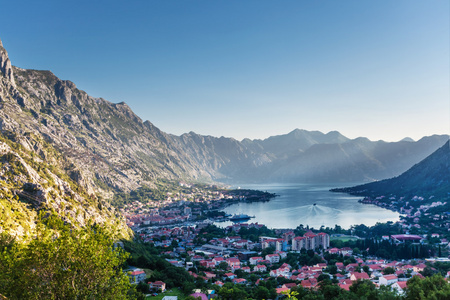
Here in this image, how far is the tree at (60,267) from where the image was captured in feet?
28.6

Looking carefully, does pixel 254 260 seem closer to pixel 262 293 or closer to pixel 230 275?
pixel 230 275

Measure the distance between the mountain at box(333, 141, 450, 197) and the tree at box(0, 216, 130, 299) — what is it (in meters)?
131

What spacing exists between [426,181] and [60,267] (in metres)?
157

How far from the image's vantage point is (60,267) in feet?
30.2

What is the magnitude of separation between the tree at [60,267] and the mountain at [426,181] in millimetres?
130722

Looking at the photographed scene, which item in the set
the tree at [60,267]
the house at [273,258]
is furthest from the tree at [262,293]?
the tree at [60,267]

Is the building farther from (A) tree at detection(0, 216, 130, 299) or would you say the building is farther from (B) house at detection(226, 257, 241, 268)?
(A) tree at detection(0, 216, 130, 299)

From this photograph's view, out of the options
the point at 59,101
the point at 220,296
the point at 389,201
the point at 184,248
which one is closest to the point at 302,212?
the point at 389,201

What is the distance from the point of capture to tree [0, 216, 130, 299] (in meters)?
8.71

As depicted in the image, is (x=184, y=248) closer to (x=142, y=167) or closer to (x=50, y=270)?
(x=50, y=270)

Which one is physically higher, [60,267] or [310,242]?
[60,267]

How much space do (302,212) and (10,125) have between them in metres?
99.7

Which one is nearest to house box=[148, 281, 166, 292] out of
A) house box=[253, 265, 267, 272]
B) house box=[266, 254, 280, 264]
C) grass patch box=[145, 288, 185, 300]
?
grass patch box=[145, 288, 185, 300]

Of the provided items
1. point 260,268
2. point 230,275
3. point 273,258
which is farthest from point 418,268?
point 230,275
